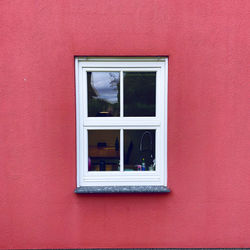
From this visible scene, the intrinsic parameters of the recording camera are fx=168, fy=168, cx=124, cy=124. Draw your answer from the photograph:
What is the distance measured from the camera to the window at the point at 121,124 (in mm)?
2066

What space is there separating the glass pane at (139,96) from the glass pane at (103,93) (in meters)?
0.13

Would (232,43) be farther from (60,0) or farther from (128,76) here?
(60,0)

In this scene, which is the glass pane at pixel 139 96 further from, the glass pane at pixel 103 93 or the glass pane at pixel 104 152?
the glass pane at pixel 104 152

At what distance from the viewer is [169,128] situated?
2.05 m

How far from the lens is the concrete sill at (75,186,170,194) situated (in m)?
2.03

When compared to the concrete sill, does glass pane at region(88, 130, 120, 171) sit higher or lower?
higher

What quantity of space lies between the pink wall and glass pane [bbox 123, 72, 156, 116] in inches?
9.8

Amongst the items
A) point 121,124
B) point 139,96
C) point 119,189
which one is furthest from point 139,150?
point 139,96

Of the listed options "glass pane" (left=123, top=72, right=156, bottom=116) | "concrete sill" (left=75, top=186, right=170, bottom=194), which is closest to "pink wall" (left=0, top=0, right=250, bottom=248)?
"concrete sill" (left=75, top=186, right=170, bottom=194)

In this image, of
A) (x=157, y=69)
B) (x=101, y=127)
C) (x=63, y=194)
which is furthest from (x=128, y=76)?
(x=63, y=194)

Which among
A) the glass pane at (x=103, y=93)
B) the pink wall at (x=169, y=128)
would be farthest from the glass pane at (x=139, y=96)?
the pink wall at (x=169, y=128)

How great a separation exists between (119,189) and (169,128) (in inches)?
37.9

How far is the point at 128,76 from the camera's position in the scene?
6.97 feet

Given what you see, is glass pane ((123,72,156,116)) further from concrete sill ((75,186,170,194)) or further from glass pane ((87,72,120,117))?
concrete sill ((75,186,170,194))
